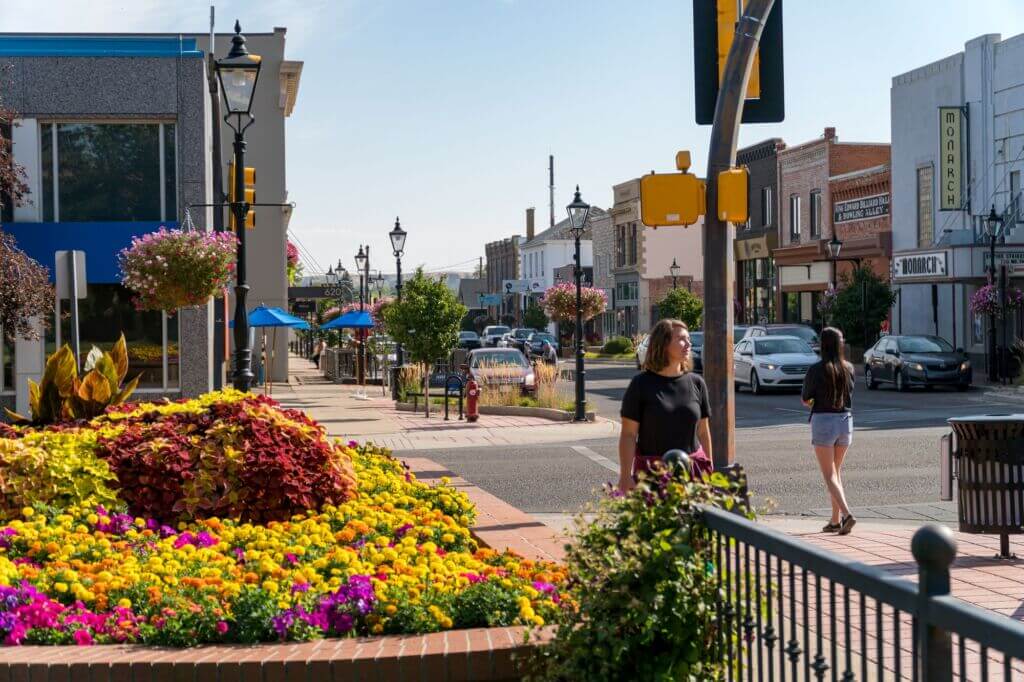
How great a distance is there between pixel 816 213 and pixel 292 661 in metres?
52.6

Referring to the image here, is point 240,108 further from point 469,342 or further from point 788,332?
point 469,342

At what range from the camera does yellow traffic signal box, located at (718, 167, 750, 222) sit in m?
9.02

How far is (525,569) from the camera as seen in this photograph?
6535 mm

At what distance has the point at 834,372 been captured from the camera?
11039mm

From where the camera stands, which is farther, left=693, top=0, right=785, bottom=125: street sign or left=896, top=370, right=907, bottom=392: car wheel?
left=896, top=370, right=907, bottom=392: car wheel

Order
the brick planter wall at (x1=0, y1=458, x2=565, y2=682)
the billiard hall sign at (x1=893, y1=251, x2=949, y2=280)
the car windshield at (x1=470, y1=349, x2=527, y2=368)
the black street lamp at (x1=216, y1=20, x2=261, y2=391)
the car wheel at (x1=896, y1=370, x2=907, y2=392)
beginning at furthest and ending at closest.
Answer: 1. the billiard hall sign at (x1=893, y1=251, x2=949, y2=280)
2. the car wheel at (x1=896, y1=370, x2=907, y2=392)
3. the car windshield at (x1=470, y1=349, x2=527, y2=368)
4. the black street lamp at (x1=216, y1=20, x2=261, y2=391)
5. the brick planter wall at (x1=0, y1=458, x2=565, y2=682)

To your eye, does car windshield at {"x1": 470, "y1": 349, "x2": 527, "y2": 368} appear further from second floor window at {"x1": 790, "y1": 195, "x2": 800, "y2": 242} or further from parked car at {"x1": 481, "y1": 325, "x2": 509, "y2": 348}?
parked car at {"x1": 481, "y1": 325, "x2": 509, "y2": 348}

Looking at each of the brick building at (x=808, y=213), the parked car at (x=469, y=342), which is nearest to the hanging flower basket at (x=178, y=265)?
the brick building at (x=808, y=213)

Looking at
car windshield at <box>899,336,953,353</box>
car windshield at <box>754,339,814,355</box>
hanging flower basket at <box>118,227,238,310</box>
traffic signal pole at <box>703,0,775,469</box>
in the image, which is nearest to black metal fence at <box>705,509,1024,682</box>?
traffic signal pole at <box>703,0,775,469</box>

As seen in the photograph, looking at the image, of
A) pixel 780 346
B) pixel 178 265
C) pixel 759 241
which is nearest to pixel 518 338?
pixel 759 241

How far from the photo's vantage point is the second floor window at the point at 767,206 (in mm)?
60688

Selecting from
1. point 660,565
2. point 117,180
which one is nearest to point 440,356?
point 117,180

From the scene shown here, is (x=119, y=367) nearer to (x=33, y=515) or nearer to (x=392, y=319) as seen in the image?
(x=33, y=515)

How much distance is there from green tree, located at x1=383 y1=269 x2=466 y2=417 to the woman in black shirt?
22.4 m
